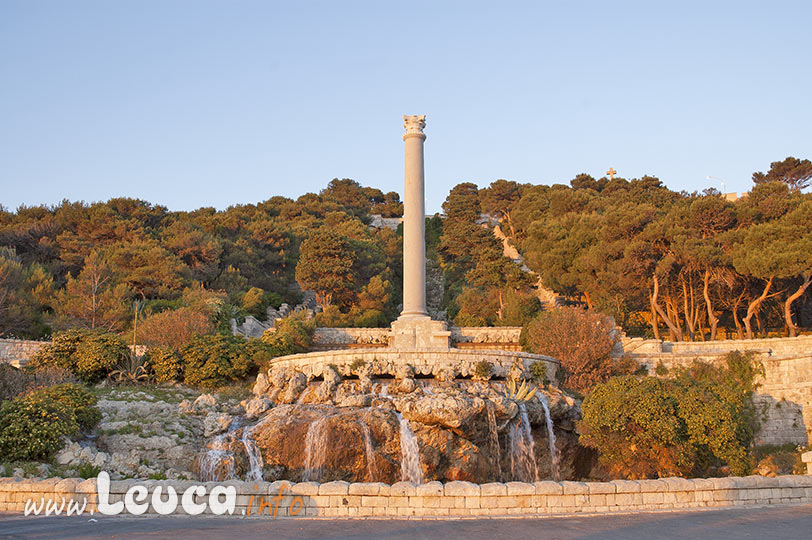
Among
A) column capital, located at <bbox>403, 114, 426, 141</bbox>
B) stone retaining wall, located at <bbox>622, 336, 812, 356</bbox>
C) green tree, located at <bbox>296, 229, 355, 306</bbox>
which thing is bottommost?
stone retaining wall, located at <bbox>622, 336, 812, 356</bbox>

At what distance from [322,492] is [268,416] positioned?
959cm

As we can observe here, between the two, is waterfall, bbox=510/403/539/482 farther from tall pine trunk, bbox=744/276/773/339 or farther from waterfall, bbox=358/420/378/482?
tall pine trunk, bbox=744/276/773/339

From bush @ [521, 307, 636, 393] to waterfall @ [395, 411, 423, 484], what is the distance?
1087 centimetres

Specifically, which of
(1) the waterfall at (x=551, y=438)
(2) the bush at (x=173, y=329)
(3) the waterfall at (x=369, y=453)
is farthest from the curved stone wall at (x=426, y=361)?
(2) the bush at (x=173, y=329)

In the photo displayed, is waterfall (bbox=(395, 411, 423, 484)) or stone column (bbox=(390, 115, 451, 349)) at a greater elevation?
stone column (bbox=(390, 115, 451, 349))

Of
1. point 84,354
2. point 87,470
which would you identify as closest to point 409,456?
point 87,470

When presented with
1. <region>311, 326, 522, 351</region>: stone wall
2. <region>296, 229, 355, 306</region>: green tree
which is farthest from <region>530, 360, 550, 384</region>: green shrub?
<region>296, 229, 355, 306</region>: green tree

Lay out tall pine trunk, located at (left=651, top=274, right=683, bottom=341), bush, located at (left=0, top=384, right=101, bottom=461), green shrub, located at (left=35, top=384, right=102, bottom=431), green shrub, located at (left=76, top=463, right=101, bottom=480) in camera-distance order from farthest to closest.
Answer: tall pine trunk, located at (left=651, top=274, right=683, bottom=341), green shrub, located at (left=35, top=384, right=102, bottom=431), bush, located at (left=0, top=384, right=101, bottom=461), green shrub, located at (left=76, top=463, right=101, bottom=480)

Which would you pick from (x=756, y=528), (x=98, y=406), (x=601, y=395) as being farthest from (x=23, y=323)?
(x=756, y=528)

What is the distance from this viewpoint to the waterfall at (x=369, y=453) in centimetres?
1924

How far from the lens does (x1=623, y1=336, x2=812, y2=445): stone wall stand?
2636 centimetres

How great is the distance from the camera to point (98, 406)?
74.6ft

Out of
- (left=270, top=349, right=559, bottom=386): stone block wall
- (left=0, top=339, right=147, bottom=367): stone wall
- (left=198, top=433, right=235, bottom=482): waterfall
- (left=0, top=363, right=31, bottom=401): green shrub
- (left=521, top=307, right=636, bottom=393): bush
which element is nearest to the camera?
(left=198, top=433, right=235, bottom=482): waterfall

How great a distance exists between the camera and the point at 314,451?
19.6 m
